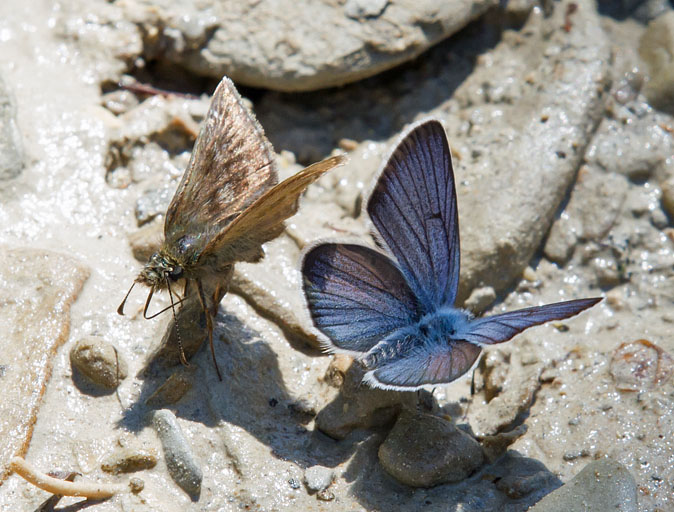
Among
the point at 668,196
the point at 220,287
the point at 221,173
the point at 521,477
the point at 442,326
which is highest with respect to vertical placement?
the point at 221,173

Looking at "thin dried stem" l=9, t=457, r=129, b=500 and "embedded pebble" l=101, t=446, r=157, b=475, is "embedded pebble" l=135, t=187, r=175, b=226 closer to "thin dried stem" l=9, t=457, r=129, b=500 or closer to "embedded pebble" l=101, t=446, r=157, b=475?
"embedded pebble" l=101, t=446, r=157, b=475

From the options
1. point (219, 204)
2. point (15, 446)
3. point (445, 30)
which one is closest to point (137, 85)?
point (219, 204)

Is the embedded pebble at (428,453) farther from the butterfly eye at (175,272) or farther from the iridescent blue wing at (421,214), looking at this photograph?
the butterfly eye at (175,272)

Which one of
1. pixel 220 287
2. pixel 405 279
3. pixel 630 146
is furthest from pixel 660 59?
pixel 220 287

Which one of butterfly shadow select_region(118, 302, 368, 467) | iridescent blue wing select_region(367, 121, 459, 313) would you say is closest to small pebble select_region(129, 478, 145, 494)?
butterfly shadow select_region(118, 302, 368, 467)

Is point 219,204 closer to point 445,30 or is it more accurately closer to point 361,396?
point 361,396

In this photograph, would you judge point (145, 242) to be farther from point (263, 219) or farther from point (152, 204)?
point (263, 219)
